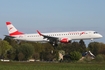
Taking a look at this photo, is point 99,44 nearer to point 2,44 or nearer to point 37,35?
point 2,44

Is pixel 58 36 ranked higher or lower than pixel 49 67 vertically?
higher

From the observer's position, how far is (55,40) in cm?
8738

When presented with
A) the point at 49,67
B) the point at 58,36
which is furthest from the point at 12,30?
the point at 49,67

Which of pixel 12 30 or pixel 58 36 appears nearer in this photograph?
pixel 58 36

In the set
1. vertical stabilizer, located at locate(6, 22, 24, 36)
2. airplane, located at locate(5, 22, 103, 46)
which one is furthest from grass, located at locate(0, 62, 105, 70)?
vertical stabilizer, located at locate(6, 22, 24, 36)

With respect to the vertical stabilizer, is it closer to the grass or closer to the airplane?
the airplane

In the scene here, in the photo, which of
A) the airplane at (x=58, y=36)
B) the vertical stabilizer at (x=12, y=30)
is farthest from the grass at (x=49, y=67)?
the vertical stabilizer at (x=12, y=30)

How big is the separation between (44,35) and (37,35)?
245cm

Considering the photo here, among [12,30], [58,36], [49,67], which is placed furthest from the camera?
[12,30]

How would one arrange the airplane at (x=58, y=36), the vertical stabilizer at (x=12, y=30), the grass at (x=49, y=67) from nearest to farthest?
the grass at (x=49, y=67) → the airplane at (x=58, y=36) → the vertical stabilizer at (x=12, y=30)

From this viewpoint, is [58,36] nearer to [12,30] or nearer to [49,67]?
[12,30]

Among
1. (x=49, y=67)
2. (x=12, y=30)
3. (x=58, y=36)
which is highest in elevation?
(x=12, y=30)

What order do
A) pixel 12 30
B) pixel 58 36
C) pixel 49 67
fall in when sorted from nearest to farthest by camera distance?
pixel 49 67, pixel 58 36, pixel 12 30

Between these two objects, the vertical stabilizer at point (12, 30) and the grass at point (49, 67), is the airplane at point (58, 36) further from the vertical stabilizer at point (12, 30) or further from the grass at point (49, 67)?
the grass at point (49, 67)
